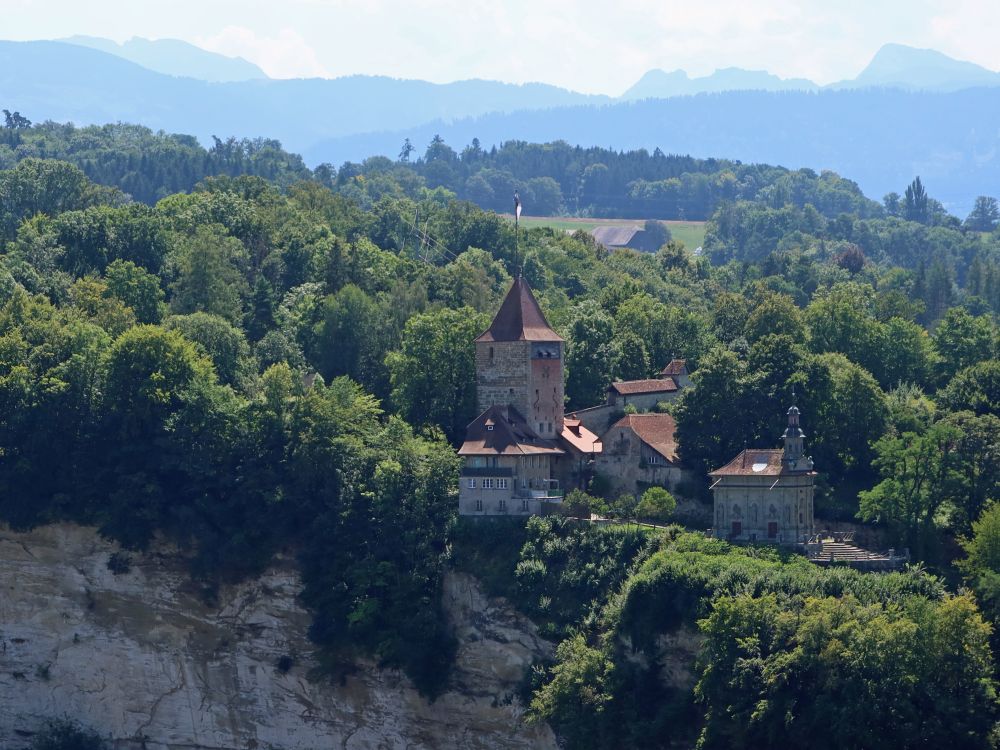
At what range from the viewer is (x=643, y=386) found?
299 ft

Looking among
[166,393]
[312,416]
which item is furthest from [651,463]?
[166,393]

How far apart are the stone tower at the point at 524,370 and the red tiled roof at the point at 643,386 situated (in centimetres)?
409

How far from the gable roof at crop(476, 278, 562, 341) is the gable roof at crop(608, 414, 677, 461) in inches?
188

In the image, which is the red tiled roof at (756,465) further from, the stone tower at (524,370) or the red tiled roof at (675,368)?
the red tiled roof at (675,368)

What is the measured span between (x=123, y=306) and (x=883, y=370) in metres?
35.9

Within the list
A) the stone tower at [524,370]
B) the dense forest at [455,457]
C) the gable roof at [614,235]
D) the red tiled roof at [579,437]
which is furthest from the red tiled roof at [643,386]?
the gable roof at [614,235]

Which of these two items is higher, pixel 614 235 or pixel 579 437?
pixel 614 235

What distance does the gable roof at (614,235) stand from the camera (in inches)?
7480

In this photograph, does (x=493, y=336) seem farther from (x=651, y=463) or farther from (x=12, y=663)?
(x=12, y=663)

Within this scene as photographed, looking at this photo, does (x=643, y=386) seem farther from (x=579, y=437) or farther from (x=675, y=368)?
(x=579, y=437)

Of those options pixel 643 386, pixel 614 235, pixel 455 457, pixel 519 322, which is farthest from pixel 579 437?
pixel 614 235

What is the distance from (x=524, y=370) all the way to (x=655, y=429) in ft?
19.3

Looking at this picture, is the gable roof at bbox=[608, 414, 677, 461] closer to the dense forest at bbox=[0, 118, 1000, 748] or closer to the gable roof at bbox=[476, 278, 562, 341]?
the dense forest at bbox=[0, 118, 1000, 748]

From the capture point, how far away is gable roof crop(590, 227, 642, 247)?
623 ft
